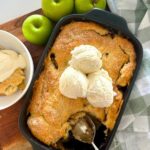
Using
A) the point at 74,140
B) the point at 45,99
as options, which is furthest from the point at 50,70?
the point at 74,140

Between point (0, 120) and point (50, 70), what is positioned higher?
point (50, 70)

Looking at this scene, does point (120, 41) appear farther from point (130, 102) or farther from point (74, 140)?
point (74, 140)

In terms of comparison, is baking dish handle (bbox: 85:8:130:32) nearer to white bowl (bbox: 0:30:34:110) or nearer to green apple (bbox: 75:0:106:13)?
green apple (bbox: 75:0:106:13)

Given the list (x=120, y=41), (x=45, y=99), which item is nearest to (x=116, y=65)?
(x=120, y=41)

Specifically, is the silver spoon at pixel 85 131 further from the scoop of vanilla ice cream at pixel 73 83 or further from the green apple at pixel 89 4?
the green apple at pixel 89 4

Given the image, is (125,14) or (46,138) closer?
(46,138)

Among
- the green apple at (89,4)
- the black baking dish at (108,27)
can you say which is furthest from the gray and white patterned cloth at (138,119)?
the green apple at (89,4)

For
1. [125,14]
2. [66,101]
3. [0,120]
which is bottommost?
[0,120]
